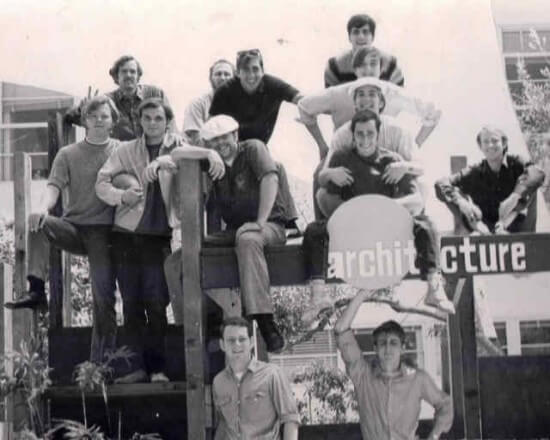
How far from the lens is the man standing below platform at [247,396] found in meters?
5.34

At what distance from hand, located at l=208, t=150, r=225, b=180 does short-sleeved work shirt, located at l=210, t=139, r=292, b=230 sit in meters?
0.17

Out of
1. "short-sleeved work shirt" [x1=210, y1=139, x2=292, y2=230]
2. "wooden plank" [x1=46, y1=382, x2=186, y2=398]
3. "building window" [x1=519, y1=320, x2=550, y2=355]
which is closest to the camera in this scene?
"wooden plank" [x1=46, y1=382, x2=186, y2=398]

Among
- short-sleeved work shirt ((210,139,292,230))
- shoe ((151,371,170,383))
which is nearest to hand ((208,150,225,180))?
short-sleeved work shirt ((210,139,292,230))

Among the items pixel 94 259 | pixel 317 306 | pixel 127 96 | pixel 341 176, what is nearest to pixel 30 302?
pixel 94 259

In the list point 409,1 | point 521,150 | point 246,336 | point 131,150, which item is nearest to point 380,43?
point 409,1

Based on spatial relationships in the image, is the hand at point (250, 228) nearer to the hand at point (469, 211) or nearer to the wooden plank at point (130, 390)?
the wooden plank at point (130, 390)

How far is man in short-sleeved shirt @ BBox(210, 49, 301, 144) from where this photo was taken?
6148 millimetres

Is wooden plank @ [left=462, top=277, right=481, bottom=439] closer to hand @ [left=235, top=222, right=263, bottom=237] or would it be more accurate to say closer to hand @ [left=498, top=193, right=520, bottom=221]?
hand @ [left=498, top=193, right=520, bottom=221]

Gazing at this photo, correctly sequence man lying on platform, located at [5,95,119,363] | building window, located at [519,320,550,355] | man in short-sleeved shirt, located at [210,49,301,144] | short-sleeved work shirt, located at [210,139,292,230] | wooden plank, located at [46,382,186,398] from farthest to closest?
man in short-sleeved shirt, located at [210,49,301,144], building window, located at [519,320,550,355], man lying on platform, located at [5,95,119,363], short-sleeved work shirt, located at [210,139,292,230], wooden plank, located at [46,382,186,398]

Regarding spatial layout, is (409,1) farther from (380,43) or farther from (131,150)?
(131,150)

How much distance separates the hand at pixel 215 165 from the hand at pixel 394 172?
98cm

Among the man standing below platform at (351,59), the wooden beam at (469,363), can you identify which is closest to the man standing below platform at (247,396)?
the wooden beam at (469,363)

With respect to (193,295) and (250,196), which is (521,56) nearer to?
(250,196)

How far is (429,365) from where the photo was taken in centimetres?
609
